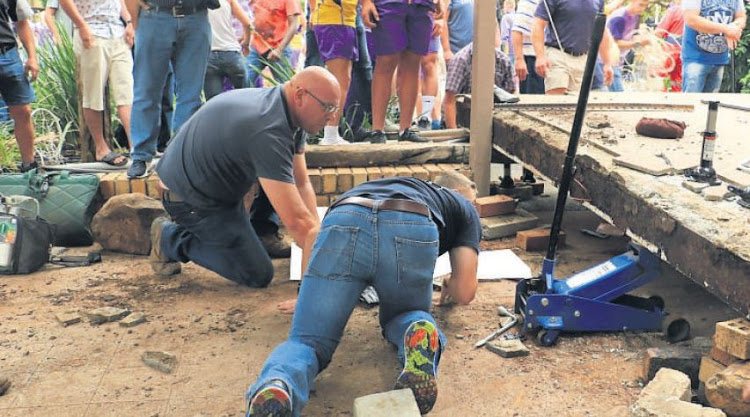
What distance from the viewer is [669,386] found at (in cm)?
248

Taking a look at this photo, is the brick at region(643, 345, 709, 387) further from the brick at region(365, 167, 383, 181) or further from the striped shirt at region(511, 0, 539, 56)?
the striped shirt at region(511, 0, 539, 56)

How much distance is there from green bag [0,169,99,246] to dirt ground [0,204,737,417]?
1.80ft

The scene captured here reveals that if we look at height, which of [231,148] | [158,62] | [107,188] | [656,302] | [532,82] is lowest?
[656,302]

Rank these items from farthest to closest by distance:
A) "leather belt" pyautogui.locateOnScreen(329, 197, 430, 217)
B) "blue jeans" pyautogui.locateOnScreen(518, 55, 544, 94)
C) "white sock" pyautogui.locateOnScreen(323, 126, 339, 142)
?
"blue jeans" pyautogui.locateOnScreen(518, 55, 544, 94) → "white sock" pyautogui.locateOnScreen(323, 126, 339, 142) → "leather belt" pyautogui.locateOnScreen(329, 197, 430, 217)

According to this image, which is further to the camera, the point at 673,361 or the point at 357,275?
the point at 673,361

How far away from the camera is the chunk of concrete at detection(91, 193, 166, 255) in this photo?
14.7ft

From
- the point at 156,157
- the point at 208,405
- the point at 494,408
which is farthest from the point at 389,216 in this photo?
the point at 156,157

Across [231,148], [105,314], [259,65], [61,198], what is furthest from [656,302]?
[259,65]

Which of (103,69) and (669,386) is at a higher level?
(103,69)

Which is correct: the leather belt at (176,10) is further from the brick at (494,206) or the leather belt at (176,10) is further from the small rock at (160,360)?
the small rock at (160,360)

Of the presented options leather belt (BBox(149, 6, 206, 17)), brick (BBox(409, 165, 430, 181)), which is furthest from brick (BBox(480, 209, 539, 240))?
leather belt (BBox(149, 6, 206, 17))

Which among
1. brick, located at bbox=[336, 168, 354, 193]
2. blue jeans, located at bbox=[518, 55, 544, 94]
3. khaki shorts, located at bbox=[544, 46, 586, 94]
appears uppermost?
khaki shorts, located at bbox=[544, 46, 586, 94]

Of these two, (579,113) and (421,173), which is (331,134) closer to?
(421,173)

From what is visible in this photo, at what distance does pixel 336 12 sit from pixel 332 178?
1208mm
